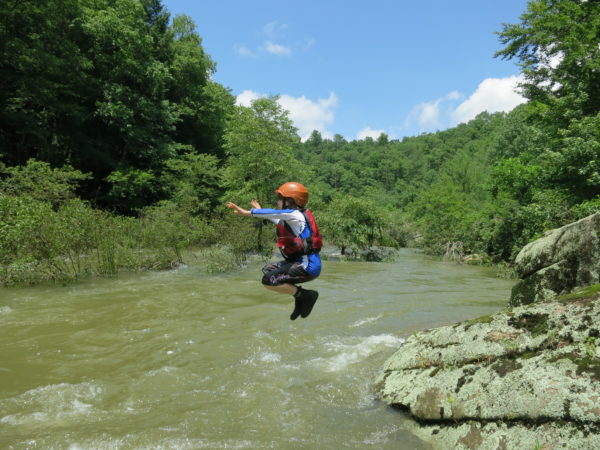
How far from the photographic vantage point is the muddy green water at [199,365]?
4.20 meters

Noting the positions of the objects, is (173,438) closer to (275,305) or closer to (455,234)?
(275,305)

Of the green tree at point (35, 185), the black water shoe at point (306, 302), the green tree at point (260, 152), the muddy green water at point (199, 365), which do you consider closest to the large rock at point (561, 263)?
the muddy green water at point (199, 365)

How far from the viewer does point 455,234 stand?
29391 millimetres

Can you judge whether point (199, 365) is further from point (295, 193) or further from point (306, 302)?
point (295, 193)

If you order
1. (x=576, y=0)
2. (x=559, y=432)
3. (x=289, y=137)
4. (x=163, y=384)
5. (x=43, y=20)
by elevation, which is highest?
(x=576, y=0)

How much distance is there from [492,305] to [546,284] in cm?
455

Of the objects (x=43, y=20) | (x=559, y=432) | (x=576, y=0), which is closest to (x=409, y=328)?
(x=559, y=432)

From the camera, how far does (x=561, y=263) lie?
258 inches

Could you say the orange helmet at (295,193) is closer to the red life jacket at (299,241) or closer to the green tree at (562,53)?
the red life jacket at (299,241)

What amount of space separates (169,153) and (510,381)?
3070 cm

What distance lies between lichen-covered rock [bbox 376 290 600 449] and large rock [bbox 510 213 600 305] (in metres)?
2.10

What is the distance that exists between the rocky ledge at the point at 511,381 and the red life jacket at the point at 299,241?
211 centimetres

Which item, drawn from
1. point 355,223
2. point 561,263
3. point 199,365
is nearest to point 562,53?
point 355,223

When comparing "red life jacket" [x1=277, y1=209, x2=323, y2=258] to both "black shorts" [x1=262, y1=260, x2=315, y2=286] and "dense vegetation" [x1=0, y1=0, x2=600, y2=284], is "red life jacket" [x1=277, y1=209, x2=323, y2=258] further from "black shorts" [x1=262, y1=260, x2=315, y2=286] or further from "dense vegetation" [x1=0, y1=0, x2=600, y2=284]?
"dense vegetation" [x1=0, y1=0, x2=600, y2=284]
